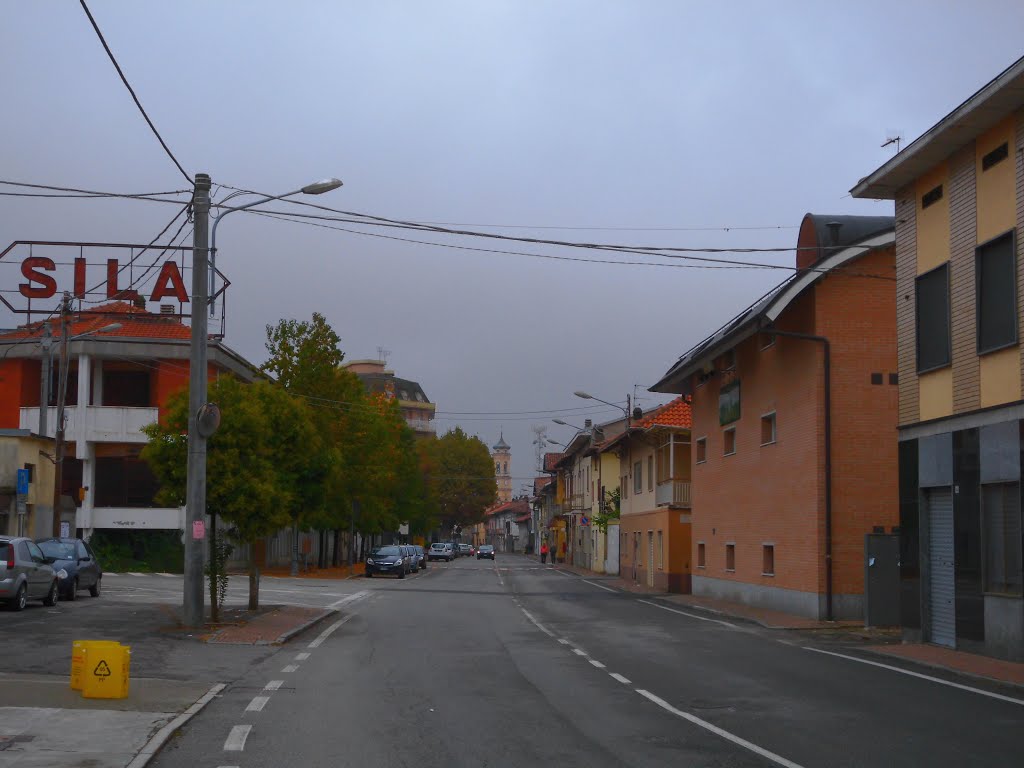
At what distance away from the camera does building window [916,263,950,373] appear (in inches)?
759

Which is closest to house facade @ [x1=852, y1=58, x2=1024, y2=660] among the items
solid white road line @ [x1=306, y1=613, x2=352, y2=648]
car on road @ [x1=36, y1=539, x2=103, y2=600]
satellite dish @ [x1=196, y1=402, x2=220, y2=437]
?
solid white road line @ [x1=306, y1=613, x2=352, y2=648]

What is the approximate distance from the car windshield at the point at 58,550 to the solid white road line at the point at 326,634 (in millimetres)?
7380

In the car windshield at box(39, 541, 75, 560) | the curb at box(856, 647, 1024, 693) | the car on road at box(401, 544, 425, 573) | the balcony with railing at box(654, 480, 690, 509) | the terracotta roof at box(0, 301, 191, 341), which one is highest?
the terracotta roof at box(0, 301, 191, 341)

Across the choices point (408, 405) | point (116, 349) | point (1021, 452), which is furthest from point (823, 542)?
point (408, 405)

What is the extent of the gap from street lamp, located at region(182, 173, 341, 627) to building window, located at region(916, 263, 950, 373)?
1114 centimetres

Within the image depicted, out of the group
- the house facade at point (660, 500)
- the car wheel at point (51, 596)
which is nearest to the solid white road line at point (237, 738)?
the car wheel at point (51, 596)

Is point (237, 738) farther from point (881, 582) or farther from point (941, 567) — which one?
point (881, 582)

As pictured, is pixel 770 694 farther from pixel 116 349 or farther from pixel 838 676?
pixel 116 349

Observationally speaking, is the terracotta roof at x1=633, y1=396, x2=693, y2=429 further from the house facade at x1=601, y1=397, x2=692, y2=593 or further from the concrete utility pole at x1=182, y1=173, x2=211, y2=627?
the concrete utility pole at x1=182, y1=173, x2=211, y2=627

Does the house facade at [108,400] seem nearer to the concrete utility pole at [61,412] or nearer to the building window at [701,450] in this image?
the concrete utility pole at [61,412]

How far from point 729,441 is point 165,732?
27.5 meters

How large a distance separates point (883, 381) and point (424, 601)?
14449mm

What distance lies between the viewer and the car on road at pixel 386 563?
52750 millimetres

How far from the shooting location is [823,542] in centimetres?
2631
